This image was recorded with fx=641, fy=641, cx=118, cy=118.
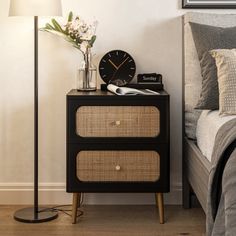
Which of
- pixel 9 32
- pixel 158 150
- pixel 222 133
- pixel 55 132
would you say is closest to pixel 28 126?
pixel 55 132

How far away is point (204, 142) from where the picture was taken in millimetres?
3361

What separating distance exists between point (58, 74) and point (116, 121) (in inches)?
24.8

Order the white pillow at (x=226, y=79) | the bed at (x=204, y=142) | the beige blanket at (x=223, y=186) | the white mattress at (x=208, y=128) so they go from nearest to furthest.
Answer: the beige blanket at (x=223, y=186) → the bed at (x=204, y=142) → the white mattress at (x=208, y=128) → the white pillow at (x=226, y=79)

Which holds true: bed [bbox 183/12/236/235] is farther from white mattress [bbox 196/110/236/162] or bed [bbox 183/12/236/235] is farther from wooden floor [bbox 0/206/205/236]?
wooden floor [bbox 0/206/205/236]

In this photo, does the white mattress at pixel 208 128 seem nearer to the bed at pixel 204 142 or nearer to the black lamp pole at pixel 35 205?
the bed at pixel 204 142

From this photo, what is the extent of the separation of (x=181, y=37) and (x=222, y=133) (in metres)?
1.28

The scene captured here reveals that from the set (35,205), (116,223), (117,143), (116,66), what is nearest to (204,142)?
(117,143)

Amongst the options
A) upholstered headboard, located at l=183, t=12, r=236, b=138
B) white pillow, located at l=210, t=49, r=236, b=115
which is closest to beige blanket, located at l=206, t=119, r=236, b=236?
white pillow, located at l=210, t=49, r=236, b=115

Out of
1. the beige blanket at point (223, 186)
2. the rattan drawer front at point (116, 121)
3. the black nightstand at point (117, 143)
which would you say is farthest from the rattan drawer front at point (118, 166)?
the beige blanket at point (223, 186)

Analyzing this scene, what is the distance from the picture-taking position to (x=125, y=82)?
3.86 metres

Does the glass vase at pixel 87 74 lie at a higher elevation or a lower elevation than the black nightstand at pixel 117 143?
higher

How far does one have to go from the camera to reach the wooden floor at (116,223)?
342 centimetres

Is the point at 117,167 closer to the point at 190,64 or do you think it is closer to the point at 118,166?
the point at 118,166

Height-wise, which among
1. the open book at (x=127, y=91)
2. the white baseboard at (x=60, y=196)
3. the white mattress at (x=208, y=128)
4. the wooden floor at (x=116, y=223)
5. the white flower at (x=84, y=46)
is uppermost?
the white flower at (x=84, y=46)
